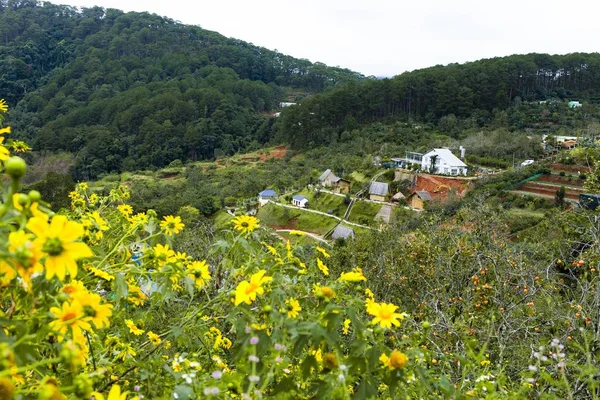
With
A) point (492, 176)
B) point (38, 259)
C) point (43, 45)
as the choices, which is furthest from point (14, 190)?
point (43, 45)

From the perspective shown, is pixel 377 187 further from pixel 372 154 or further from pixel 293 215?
pixel 372 154

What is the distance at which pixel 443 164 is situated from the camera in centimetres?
3189

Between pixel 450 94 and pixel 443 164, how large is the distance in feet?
81.6

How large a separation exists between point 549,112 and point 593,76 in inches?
602

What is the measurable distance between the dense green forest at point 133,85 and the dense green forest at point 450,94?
10.7 metres

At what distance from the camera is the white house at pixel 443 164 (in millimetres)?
31469

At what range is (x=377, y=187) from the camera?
29344mm

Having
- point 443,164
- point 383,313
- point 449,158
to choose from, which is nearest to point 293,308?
point 383,313

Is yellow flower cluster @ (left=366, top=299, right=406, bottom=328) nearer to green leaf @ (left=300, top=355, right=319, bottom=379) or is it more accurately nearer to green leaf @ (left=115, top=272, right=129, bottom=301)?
green leaf @ (left=300, top=355, right=319, bottom=379)

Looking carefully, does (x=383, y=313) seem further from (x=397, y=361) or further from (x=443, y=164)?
(x=443, y=164)

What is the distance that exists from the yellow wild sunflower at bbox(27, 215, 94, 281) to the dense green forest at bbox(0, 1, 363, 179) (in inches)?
2161

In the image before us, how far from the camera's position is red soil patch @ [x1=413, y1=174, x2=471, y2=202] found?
28562 millimetres

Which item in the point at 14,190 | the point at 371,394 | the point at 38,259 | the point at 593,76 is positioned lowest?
the point at 371,394

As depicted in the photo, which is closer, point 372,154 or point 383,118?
point 372,154
